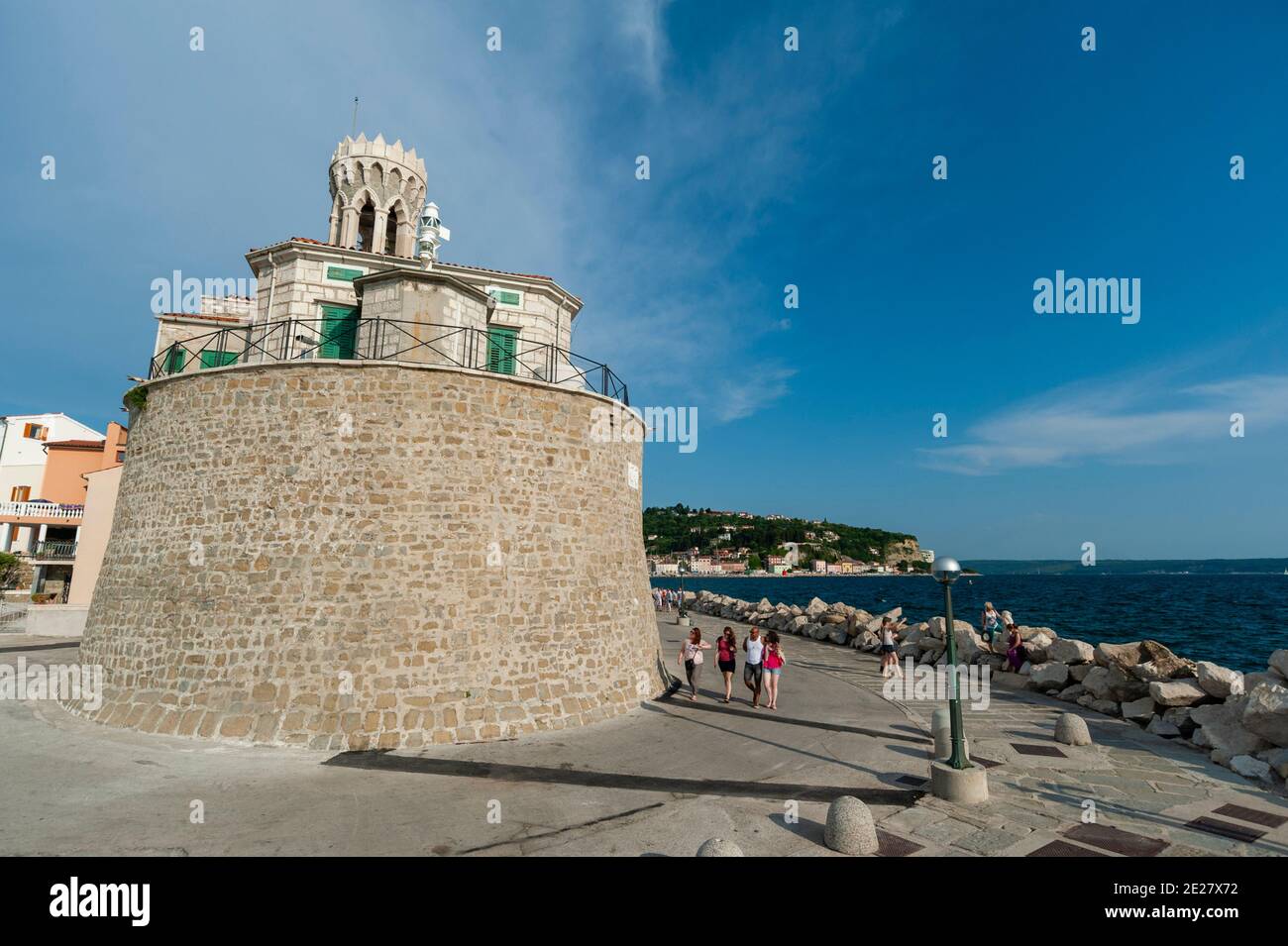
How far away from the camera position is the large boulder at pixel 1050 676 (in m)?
16.6

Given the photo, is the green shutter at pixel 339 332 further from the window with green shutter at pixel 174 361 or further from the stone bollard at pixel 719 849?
the stone bollard at pixel 719 849

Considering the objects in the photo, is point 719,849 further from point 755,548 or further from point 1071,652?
point 755,548

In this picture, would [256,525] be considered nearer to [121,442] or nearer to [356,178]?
[356,178]

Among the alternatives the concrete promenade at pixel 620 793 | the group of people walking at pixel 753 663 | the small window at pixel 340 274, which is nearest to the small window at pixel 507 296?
the small window at pixel 340 274

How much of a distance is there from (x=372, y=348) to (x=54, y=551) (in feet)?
131

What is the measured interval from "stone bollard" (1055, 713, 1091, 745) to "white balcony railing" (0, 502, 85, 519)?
55215 millimetres

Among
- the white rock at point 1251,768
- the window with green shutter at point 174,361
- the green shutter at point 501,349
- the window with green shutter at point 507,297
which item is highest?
the window with green shutter at point 507,297

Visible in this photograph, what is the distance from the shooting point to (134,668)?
13.0 metres

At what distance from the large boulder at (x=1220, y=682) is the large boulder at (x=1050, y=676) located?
3524mm

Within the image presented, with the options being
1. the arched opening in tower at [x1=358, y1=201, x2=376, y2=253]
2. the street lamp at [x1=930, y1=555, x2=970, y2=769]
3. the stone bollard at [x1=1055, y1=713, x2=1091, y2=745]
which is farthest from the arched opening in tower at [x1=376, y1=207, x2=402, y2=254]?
the stone bollard at [x1=1055, y1=713, x2=1091, y2=745]

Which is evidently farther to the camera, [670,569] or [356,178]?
[670,569]
